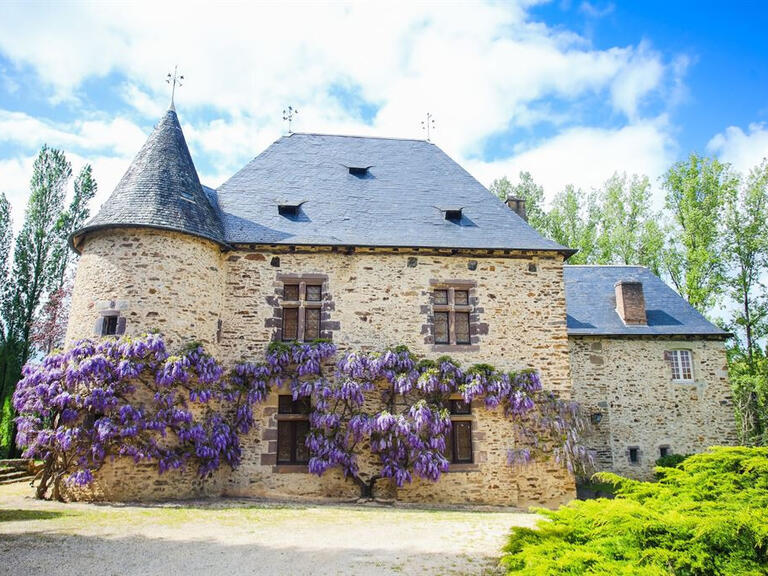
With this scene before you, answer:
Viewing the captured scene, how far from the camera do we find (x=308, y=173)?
12.2 meters

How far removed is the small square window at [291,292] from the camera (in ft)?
34.2

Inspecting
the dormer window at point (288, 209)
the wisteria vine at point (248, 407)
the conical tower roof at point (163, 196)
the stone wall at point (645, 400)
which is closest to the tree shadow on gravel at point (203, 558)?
the wisteria vine at point (248, 407)

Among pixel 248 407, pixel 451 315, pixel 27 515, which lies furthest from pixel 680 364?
pixel 27 515

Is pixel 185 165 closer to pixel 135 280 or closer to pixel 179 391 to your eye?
pixel 135 280

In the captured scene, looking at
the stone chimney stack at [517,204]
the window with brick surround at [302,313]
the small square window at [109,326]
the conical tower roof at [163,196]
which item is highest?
the stone chimney stack at [517,204]

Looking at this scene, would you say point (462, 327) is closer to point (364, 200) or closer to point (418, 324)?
point (418, 324)

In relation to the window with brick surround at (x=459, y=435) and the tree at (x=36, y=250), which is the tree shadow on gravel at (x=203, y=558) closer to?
the window with brick surround at (x=459, y=435)

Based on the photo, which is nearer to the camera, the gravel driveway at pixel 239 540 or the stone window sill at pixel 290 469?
the gravel driveway at pixel 239 540

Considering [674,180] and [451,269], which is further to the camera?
[674,180]

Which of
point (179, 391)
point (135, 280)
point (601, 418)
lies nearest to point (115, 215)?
point (135, 280)

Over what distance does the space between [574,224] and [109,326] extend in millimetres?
20831

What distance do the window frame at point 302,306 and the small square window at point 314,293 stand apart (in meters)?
0.04

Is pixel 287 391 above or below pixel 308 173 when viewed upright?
below

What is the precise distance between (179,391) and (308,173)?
5698mm
